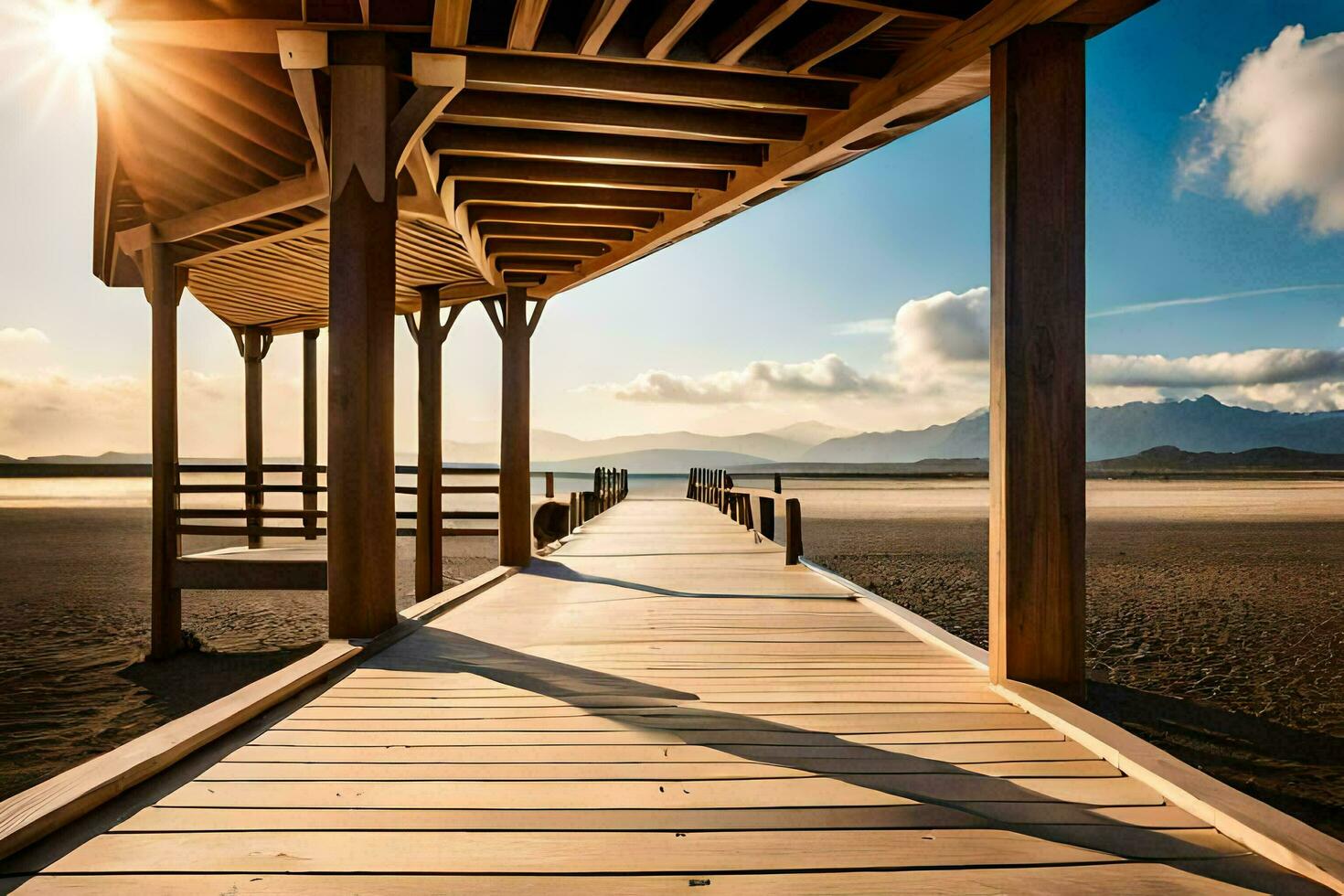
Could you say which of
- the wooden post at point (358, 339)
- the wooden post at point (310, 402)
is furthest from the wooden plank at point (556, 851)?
the wooden post at point (310, 402)

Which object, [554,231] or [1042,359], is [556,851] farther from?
[554,231]

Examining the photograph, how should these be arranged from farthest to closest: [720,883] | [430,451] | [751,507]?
1. [751,507]
2. [430,451]
3. [720,883]

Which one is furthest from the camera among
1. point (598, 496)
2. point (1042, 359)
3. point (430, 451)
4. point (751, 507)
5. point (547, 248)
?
point (598, 496)

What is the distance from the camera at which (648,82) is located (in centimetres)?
358

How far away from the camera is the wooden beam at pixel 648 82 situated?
3.46 m

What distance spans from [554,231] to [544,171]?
4.00ft

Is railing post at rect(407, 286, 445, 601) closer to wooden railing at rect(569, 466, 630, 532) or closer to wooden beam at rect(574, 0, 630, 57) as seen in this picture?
wooden railing at rect(569, 466, 630, 532)

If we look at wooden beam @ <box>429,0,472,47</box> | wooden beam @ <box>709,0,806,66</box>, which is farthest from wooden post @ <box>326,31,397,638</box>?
wooden beam @ <box>709,0,806,66</box>

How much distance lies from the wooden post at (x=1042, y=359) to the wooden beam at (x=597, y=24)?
1488 millimetres

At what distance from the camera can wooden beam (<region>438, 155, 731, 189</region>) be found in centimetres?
449

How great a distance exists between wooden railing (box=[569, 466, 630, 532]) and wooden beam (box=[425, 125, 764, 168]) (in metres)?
5.49

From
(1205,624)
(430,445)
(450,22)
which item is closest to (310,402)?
(430,445)

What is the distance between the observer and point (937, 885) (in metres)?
1.49

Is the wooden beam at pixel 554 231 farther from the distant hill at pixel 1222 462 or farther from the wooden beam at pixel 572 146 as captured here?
the distant hill at pixel 1222 462
